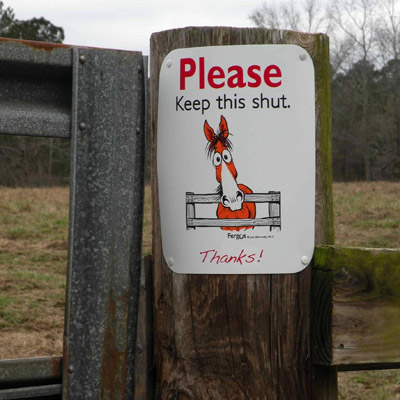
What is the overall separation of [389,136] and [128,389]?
39.7m

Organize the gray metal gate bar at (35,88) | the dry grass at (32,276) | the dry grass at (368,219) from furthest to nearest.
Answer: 1. the dry grass at (368,219)
2. the dry grass at (32,276)
3. the gray metal gate bar at (35,88)

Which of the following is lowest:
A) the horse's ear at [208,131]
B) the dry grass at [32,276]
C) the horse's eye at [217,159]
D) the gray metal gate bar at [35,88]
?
the dry grass at [32,276]

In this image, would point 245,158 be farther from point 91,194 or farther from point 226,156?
point 91,194

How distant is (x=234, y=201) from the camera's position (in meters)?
1.63

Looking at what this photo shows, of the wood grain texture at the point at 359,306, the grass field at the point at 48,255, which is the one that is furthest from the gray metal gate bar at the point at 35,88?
the grass field at the point at 48,255

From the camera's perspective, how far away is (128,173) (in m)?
1.62

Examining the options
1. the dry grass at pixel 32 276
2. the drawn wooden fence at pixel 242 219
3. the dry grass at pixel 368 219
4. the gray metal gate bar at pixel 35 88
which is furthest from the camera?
the dry grass at pixel 368 219

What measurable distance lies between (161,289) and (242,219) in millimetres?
285

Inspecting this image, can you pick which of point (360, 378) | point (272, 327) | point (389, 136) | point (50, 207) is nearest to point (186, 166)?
point (272, 327)

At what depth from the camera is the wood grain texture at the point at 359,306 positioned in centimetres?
168

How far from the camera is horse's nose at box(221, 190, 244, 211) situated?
163 centimetres
